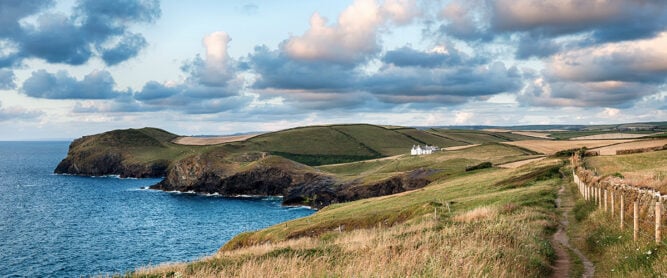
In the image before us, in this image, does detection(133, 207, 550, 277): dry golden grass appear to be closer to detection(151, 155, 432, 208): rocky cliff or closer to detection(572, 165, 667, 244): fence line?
detection(572, 165, 667, 244): fence line

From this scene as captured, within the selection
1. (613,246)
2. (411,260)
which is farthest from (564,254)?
(411,260)

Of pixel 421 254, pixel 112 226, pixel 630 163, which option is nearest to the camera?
pixel 421 254

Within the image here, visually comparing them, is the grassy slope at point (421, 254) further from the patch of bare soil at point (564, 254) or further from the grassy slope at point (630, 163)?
the grassy slope at point (630, 163)

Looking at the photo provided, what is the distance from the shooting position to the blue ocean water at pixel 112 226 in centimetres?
7281

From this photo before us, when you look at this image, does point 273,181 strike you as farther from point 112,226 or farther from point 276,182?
point 112,226

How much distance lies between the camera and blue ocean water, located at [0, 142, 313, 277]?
72812 mm

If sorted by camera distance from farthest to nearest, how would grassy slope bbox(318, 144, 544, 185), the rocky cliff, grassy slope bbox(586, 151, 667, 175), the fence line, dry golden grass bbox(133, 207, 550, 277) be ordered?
1. grassy slope bbox(318, 144, 544, 185)
2. the rocky cliff
3. grassy slope bbox(586, 151, 667, 175)
4. the fence line
5. dry golden grass bbox(133, 207, 550, 277)

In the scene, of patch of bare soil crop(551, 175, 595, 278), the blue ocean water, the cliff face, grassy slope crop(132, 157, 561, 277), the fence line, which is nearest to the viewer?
grassy slope crop(132, 157, 561, 277)

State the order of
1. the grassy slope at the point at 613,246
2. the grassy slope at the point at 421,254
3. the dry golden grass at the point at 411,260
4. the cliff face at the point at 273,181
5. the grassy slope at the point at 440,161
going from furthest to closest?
the grassy slope at the point at 440,161 < the cliff face at the point at 273,181 < the grassy slope at the point at 613,246 < the grassy slope at the point at 421,254 < the dry golden grass at the point at 411,260

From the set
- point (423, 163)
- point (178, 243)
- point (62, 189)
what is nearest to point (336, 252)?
point (178, 243)

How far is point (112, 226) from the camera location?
105 meters

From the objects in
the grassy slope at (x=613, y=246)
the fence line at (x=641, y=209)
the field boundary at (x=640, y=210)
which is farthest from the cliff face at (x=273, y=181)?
the fence line at (x=641, y=209)

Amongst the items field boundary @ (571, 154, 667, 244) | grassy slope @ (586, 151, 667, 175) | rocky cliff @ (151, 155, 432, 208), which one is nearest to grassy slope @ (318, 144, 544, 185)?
rocky cliff @ (151, 155, 432, 208)

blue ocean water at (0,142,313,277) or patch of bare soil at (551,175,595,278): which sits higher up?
patch of bare soil at (551,175,595,278)
